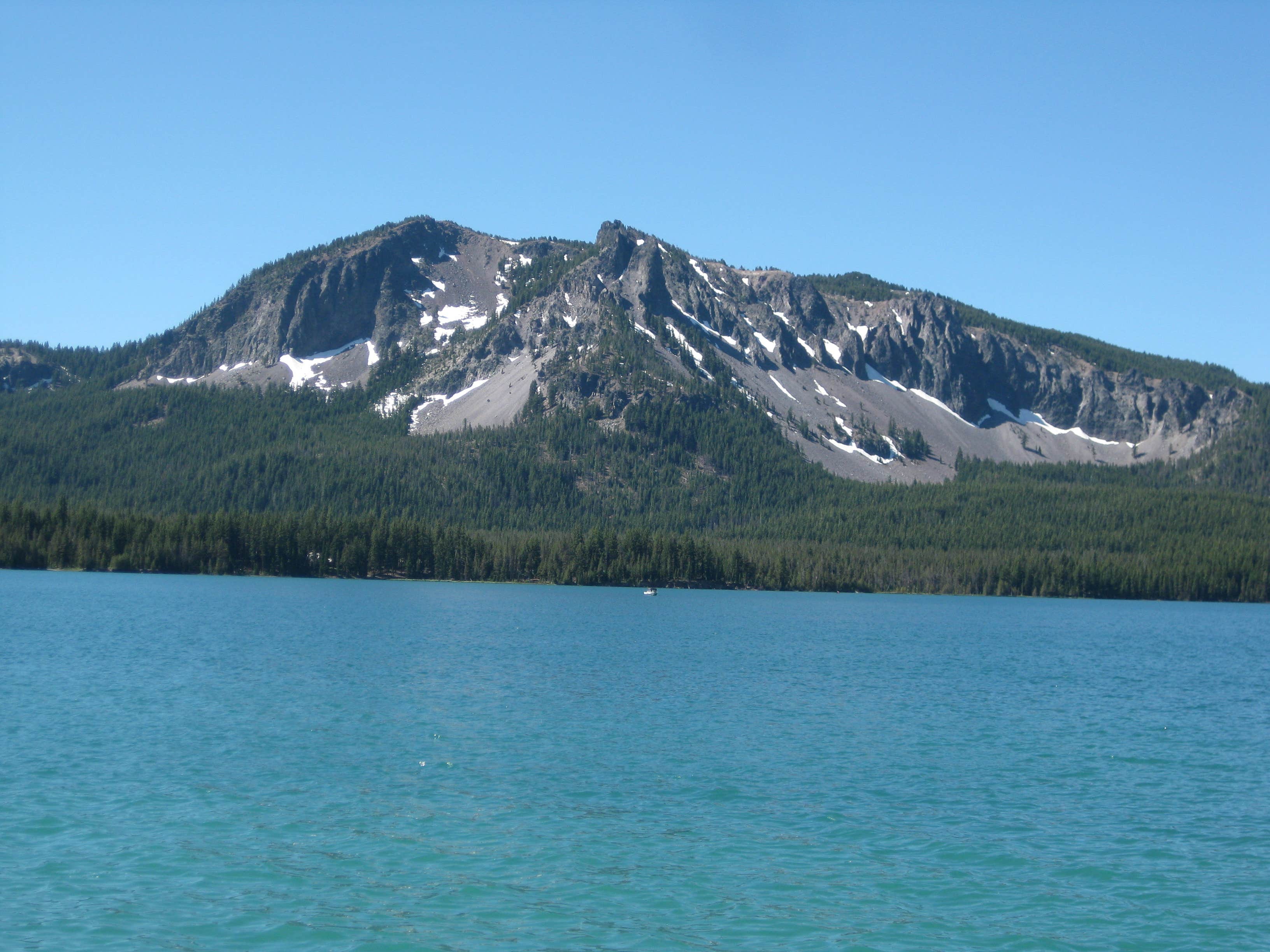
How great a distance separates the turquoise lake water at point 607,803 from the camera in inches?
842

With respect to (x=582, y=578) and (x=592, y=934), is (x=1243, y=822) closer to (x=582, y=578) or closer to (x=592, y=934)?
(x=592, y=934)

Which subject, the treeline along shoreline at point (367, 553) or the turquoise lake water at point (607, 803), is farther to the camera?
the treeline along shoreline at point (367, 553)

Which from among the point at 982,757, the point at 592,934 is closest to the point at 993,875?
the point at 592,934

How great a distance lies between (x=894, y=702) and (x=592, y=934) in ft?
112

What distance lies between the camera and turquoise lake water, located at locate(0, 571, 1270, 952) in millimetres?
21375

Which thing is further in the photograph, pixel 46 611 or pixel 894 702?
pixel 46 611

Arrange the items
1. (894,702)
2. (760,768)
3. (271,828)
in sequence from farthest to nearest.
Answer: (894,702)
(760,768)
(271,828)

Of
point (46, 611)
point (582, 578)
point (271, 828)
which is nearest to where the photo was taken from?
point (271, 828)

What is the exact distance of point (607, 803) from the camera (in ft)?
99.5

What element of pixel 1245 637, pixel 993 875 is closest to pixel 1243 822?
pixel 993 875

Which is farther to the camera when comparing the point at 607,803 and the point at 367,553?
the point at 367,553

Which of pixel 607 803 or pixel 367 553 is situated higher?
pixel 367 553

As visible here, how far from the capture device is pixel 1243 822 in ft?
101

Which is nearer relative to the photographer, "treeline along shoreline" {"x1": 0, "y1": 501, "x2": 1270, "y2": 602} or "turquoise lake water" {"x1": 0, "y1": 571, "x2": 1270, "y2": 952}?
"turquoise lake water" {"x1": 0, "y1": 571, "x2": 1270, "y2": 952}
